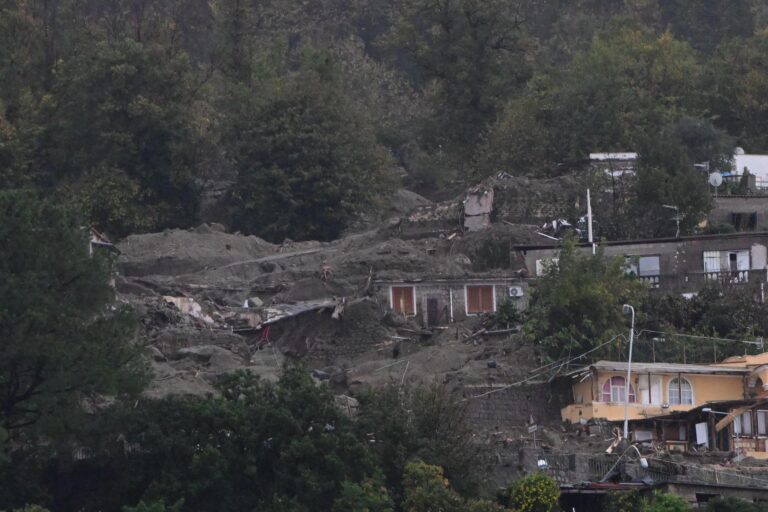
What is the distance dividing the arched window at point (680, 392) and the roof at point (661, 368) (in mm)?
268

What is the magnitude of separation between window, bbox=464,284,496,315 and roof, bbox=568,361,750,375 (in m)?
5.35

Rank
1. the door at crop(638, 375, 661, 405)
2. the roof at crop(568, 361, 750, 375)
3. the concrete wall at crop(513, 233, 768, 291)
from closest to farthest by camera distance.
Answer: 1. the roof at crop(568, 361, 750, 375)
2. the door at crop(638, 375, 661, 405)
3. the concrete wall at crop(513, 233, 768, 291)

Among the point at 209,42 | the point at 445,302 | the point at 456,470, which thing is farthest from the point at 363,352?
the point at 209,42

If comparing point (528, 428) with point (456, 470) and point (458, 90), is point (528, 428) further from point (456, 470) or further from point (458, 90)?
point (458, 90)

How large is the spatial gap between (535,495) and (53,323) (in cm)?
887

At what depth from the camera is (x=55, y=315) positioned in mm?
41906

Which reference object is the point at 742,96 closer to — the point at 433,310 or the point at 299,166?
the point at 299,166

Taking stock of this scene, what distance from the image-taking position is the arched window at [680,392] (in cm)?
4688

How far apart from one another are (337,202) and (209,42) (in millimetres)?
18814

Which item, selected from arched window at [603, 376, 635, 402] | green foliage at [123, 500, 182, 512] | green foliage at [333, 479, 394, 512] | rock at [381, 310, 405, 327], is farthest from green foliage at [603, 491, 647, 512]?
rock at [381, 310, 405, 327]

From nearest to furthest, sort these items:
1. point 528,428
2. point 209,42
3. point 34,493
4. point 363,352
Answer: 1. point 34,493
2. point 528,428
3. point 363,352
4. point 209,42

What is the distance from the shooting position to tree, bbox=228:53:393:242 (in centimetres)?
6294

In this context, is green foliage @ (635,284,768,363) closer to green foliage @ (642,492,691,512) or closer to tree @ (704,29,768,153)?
green foliage @ (642,492,691,512)

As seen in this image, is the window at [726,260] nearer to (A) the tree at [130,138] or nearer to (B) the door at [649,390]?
(B) the door at [649,390]
